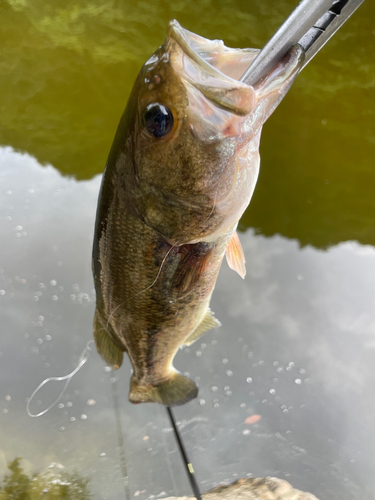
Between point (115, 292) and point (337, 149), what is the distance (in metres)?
2.69

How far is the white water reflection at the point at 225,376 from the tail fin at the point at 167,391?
0.69 metres

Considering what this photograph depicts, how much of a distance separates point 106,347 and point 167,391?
0.29 metres

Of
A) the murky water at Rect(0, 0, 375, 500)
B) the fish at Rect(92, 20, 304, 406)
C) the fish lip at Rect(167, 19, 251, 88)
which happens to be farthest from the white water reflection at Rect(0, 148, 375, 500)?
the fish lip at Rect(167, 19, 251, 88)

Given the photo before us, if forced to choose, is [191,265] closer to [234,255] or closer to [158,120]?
[234,255]

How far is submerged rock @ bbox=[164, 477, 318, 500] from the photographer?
1.60 metres

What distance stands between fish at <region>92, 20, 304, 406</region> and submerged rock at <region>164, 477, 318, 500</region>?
0.97 meters

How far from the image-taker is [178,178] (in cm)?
80

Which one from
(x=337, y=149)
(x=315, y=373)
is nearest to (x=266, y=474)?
(x=315, y=373)

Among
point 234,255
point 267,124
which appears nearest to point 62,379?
point 234,255

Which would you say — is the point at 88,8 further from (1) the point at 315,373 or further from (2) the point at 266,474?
(2) the point at 266,474

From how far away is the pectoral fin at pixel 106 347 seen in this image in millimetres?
1240

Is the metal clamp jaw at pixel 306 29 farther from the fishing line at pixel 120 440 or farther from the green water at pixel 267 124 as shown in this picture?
the green water at pixel 267 124

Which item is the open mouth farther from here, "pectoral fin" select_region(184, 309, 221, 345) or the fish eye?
"pectoral fin" select_region(184, 309, 221, 345)

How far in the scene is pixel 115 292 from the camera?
109 cm
